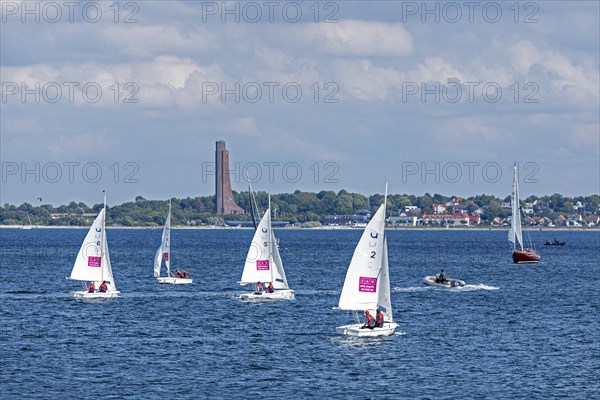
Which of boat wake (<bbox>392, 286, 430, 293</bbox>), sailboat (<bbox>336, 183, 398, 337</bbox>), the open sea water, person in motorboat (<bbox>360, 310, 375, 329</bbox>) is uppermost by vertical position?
sailboat (<bbox>336, 183, 398, 337</bbox>)

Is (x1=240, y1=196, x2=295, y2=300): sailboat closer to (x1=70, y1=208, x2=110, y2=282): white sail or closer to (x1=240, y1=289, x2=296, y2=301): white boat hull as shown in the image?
(x1=240, y1=289, x2=296, y2=301): white boat hull

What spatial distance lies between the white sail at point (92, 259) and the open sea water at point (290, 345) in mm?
2550

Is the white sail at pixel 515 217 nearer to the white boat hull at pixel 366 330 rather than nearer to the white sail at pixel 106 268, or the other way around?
the white sail at pixel 106 268

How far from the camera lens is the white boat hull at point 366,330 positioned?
7062 centimetres

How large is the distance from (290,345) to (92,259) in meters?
31.6

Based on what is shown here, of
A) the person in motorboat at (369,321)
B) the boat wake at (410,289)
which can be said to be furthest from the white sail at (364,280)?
the boat wake at (410,289)

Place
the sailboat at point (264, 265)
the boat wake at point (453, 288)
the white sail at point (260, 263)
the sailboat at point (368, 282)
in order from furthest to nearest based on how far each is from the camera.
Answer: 1. the boat wake at point (453, 288)
2. the white sail at point (260, 263)
3. the sailboat at point (264, 265)
4. the sailboat at point (368, 282)

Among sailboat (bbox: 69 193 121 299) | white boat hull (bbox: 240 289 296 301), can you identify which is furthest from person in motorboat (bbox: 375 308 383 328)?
sailboat (bbox: 69 193 121 299)

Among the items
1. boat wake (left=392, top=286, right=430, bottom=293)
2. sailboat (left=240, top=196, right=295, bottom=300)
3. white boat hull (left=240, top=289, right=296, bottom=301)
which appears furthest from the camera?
boat wake (left=392, top=286, right=430, bottom=293)

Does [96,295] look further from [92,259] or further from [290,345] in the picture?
[290,345]

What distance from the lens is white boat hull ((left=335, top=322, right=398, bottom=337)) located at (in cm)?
7062

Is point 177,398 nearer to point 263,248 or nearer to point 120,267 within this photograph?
point 263,248

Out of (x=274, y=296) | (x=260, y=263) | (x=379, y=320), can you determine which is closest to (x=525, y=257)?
(x=274, y=296)

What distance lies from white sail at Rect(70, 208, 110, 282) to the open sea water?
2.55 m
